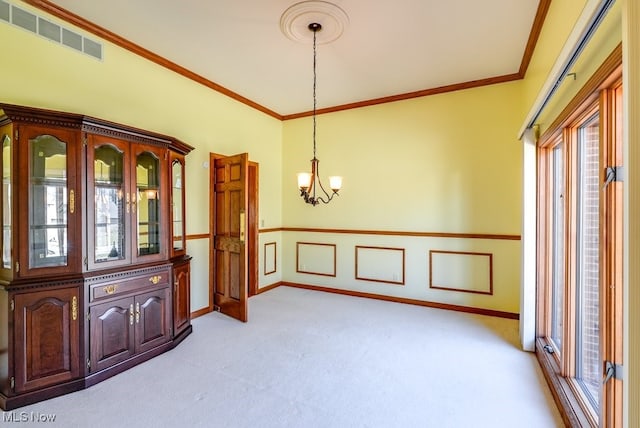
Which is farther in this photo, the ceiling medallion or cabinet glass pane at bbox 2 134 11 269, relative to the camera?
the ceiling medallion

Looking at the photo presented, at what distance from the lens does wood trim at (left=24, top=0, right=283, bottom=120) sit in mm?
2607

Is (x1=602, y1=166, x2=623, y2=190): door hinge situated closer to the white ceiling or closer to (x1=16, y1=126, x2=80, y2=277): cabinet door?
the white ceiling

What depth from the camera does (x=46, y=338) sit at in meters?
2.31

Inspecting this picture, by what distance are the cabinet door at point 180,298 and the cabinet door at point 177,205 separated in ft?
0.59

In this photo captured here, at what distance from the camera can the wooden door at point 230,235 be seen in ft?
12.6

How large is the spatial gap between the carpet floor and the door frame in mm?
800

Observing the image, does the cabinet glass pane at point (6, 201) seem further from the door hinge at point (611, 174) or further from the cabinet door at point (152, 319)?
the door hinge at point (611, 174)

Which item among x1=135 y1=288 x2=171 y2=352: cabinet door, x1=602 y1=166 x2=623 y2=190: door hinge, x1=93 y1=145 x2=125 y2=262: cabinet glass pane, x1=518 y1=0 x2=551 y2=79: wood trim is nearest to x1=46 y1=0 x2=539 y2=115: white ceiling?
x1=518 y1=0 x2=551 y2=79: wood trim

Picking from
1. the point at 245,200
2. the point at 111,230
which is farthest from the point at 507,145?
the point at 111,230

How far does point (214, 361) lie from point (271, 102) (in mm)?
3714

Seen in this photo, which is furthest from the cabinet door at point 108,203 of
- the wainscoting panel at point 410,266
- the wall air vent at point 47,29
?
the wainscoting panel at point 410,266

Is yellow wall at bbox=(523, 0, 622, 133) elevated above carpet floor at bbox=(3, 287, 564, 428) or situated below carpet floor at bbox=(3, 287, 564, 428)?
above

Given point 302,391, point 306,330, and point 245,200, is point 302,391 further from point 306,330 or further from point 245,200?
point 245,200

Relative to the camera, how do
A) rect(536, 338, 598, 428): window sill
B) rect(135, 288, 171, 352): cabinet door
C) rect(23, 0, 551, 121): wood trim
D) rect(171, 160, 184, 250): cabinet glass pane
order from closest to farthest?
rect(536, 338, 598, 428): window sill
rect(23, 0, 551, 121): wood trim
rect(135, 288, 171, 352): cabinet door
rect(171, 160, 184, 250): cabinet glass pane
